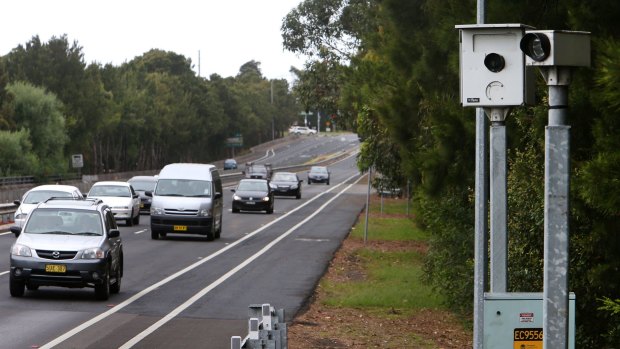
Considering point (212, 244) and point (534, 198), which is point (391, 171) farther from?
point (534, 198)

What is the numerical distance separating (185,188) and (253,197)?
19.2 metres

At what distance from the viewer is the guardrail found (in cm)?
1255

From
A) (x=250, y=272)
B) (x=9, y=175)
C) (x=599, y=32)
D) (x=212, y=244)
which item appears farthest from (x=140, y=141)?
(x=599, y=32)

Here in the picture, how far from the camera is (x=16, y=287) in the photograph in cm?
2212

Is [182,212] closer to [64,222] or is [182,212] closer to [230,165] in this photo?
[64,222]

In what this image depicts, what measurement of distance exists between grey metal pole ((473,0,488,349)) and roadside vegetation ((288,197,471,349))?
4758mm

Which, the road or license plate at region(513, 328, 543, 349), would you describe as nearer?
license plate at region(513, 328, 543, 349)

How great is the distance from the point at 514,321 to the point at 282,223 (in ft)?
142

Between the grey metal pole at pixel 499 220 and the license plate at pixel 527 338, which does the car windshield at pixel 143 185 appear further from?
the license plate at pixel 527 338

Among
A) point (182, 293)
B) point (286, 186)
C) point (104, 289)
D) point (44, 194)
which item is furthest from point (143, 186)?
point (104, 289)

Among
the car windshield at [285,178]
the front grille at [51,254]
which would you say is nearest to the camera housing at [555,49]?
the front grille at [51,254]

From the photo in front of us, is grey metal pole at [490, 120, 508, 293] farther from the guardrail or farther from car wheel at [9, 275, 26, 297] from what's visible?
car wheel at [9, 275, 26, 297]

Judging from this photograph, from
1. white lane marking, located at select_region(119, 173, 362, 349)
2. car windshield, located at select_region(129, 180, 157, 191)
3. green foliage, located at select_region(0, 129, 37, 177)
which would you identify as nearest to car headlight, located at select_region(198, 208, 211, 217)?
white lane marking, located at select_region(119, 173, 362, 349)

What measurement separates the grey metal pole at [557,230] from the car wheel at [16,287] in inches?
613
